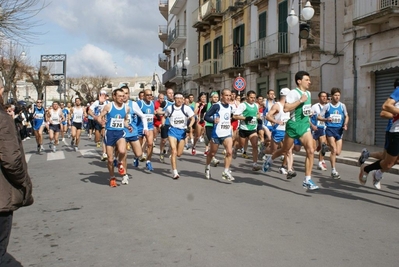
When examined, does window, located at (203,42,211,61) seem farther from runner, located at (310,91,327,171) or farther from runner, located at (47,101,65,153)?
runner, located at (310,91,327,171)

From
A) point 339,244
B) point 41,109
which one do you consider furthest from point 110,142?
point 41,109

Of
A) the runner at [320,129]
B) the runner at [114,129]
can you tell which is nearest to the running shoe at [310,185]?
the runner at [114,129]

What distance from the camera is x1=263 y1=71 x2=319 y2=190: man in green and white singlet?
28.1 ft

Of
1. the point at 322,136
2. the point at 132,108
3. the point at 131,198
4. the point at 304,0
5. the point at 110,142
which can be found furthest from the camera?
the point at 304,0

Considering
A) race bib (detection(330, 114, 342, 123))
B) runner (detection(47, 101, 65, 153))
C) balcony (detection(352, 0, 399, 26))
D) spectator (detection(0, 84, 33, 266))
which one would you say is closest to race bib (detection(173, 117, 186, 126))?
race bib (detection(330, 114, 342, 123))

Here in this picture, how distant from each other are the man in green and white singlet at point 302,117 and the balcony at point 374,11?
32.3 ft

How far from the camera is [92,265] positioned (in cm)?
477

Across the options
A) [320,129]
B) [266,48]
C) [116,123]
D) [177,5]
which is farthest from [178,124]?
[177,5]

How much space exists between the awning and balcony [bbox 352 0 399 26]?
4.45ft

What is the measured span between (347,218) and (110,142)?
4616 millimetres

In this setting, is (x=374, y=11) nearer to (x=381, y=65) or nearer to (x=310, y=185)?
(x=381, y=65)

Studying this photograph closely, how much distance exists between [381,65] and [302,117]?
36.8ft

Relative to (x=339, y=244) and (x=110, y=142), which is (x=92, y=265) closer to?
(x=339, y=244)

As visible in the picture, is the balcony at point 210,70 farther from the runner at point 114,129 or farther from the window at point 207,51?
the runner at point 114,129
